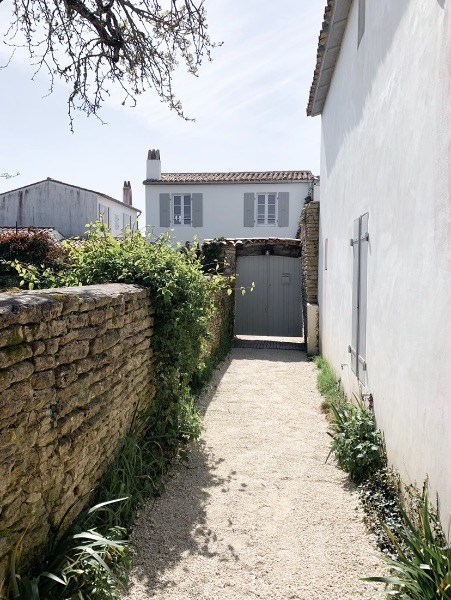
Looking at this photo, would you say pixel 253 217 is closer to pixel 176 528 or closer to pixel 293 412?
pixel 293 412

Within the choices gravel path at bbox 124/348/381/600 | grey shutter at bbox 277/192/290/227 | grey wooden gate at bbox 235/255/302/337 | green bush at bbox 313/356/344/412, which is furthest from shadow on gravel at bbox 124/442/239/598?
grey shutter at bbox 277/192/290/227

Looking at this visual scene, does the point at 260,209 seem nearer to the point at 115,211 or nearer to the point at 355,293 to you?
the point at 115,211

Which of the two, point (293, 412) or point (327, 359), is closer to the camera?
point (293, 412)

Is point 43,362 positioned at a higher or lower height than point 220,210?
lower

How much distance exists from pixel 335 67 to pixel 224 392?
543cm

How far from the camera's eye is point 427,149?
304 centimetres

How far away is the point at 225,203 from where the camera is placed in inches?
868

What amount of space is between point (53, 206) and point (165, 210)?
896 cm

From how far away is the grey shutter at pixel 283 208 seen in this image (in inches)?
848

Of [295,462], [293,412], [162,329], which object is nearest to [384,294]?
[295,462]

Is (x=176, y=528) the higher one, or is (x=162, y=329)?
(x=162, y=329)

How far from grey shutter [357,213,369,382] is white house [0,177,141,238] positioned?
23.9 m

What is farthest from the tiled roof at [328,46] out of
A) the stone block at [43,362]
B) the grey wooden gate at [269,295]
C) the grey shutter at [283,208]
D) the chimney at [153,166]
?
the chimney at [153,166]

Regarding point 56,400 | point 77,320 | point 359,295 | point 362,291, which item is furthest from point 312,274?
point 56,400
